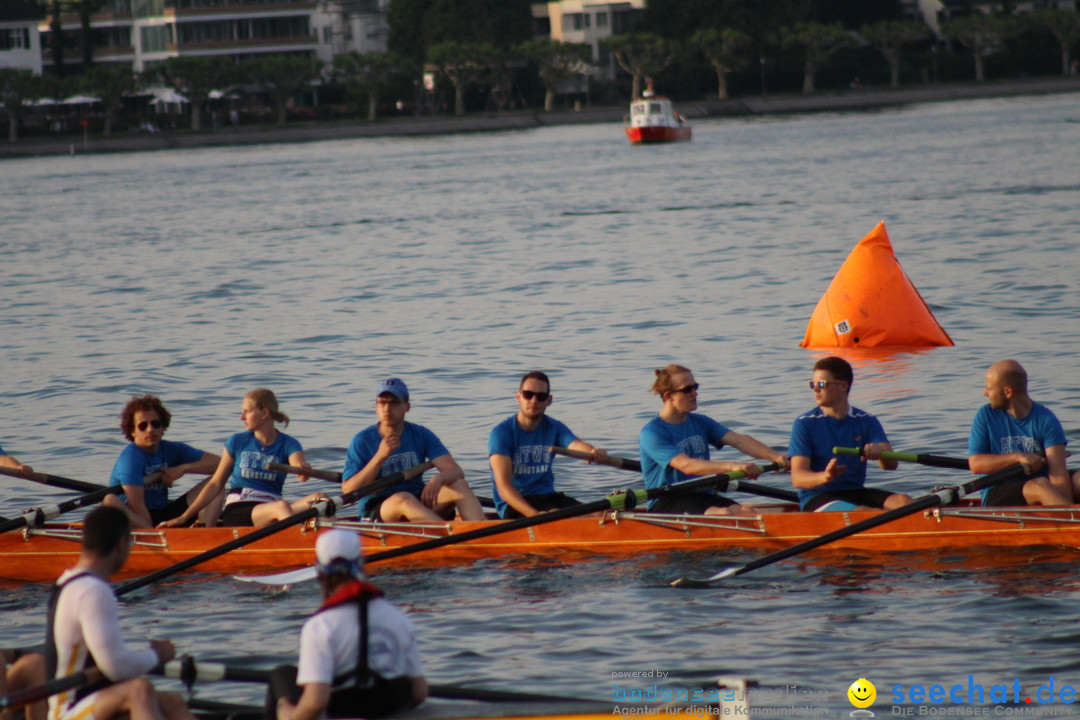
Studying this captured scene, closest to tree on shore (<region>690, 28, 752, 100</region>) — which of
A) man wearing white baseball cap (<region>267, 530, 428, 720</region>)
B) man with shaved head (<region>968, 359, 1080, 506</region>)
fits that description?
man with shaved head (<region>968, 359, 1080, 506</region>)

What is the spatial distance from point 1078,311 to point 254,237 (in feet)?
83.7

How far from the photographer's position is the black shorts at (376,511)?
10.4 metres

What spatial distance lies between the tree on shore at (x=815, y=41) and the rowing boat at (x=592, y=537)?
9090 centimetres

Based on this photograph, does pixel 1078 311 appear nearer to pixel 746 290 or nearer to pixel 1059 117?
pixel 746 290

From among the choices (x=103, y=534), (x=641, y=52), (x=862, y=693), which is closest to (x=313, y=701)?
(x=103, y=534)

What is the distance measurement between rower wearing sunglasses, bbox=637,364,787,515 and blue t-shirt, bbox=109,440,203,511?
3.48 m

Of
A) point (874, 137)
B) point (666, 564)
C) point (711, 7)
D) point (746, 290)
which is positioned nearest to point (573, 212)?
point (746, 290)

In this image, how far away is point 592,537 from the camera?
10.2 m

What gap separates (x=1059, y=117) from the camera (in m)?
74.1

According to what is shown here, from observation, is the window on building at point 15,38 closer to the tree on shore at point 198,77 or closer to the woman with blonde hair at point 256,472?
the tree on shore at point 198,77

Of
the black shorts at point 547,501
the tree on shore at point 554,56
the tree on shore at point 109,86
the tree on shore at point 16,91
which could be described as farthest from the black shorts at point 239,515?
the tree on shore at point 554,56

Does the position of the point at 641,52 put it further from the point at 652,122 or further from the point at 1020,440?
the point at 1020,440

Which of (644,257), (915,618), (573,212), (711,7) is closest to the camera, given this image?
(915,618)

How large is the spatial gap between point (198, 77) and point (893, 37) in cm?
4761
